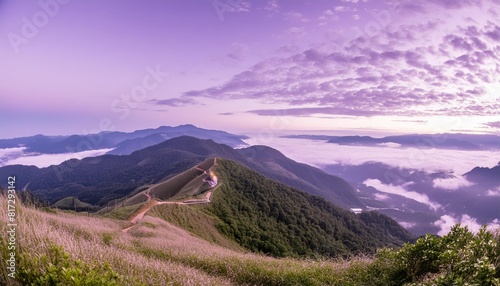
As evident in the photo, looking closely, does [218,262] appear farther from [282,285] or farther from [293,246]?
[293,246]

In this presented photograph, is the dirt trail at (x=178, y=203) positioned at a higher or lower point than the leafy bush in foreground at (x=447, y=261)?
lower

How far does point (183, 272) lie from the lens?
9602 mm

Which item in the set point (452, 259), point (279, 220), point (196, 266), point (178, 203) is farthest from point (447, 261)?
point (279, 220)

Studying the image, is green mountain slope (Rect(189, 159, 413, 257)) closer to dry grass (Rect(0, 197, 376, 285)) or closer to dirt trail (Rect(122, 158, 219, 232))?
dirt trail (Rect(122, 158, 219, 232))

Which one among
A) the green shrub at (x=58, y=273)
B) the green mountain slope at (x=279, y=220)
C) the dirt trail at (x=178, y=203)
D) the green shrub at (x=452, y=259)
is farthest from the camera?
the green mountain slope at (x=279, y=220)

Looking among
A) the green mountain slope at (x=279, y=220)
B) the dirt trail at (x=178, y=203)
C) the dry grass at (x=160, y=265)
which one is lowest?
the green mountain slope at (x=279, y=220)

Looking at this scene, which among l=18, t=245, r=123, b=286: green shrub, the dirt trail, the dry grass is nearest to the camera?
l=18, t=245, r=123, b=286: green shrub

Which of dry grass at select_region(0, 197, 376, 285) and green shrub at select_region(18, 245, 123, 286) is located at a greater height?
green shrub at select_region(18, 245, 123, 286)

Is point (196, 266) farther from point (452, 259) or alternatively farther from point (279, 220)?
point (279, 220)

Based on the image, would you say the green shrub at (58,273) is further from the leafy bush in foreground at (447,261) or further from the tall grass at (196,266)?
the leafy bush in foreground at (447,261)

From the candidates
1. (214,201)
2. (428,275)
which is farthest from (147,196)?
(428,275)

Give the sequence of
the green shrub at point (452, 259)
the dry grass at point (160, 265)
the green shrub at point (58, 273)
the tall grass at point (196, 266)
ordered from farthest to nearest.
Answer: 1. the dry grass at point (160, 265)
2. the green shrub at point (452, 259)
3. the tall grass at point (196, 266)
4. the green shrub at point (58, 273)

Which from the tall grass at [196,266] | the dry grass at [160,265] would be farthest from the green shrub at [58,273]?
the dry grass at [160,265]

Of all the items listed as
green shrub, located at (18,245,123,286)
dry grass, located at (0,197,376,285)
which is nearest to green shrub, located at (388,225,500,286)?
dry grass, located at (0,197,376,285)
